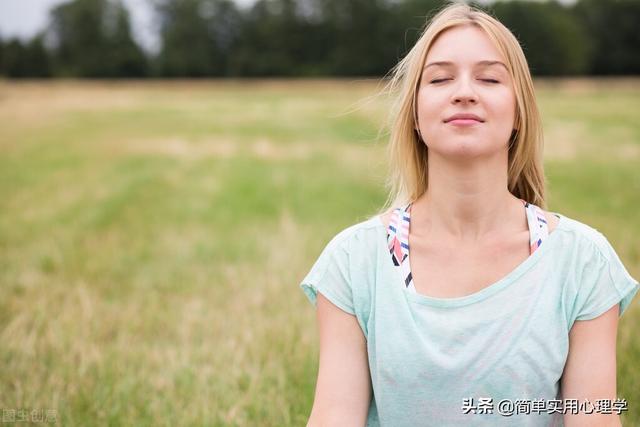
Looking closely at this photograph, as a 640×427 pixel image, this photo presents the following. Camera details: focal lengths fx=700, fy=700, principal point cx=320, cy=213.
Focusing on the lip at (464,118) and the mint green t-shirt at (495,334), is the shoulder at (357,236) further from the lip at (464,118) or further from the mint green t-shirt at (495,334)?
the lip at (464,118)

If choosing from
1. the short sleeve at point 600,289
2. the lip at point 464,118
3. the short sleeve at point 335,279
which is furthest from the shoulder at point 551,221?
the short sleeve at point 335,279

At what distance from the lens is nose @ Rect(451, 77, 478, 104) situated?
2178 mm

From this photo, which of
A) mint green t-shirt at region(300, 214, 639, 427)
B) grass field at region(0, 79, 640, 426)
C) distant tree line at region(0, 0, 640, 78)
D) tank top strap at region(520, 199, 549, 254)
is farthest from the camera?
distant tree line at region(0, 0, 640, 78)

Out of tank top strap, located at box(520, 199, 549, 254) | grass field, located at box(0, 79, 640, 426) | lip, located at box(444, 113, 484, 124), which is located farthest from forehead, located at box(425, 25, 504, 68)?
grass field, located at box(0, 79, 640, 426)

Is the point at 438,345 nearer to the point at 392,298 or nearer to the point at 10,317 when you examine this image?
the point at 392,298

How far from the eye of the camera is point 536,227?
2279mm

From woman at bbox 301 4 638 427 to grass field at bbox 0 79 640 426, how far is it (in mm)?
758

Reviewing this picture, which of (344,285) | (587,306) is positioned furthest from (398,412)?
(587,306)

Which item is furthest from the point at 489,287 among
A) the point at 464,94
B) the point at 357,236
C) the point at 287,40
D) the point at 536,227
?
the point at 287,40

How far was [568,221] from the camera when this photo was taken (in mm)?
2273

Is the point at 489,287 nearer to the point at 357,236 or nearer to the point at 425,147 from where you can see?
the point at 357,236

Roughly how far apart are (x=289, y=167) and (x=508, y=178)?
11.3m

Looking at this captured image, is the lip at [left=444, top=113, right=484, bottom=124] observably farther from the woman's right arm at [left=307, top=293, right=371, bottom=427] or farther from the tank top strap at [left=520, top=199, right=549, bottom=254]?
the woman's right arm at [left=307, top=293, right=371, bottom=427]

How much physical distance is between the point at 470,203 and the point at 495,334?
45cm
